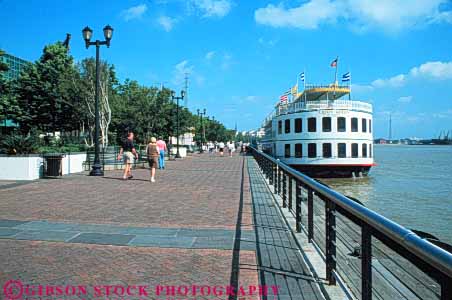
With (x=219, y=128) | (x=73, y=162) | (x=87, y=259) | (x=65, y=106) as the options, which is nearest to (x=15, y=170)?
(x=73, y=162)

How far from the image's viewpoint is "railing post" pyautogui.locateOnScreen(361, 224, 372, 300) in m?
3.10

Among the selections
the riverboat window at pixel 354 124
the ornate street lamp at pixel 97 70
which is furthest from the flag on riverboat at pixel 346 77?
the ornate street lamp at pixel 97 70

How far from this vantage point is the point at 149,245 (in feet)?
19.5

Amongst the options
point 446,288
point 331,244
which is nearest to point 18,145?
point 331,244

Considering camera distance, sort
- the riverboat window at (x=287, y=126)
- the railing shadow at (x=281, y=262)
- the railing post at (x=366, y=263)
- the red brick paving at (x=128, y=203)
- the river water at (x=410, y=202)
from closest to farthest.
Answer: the railing post at (x=366, y=263) → the railing shadow at (x=281, y=262) → the red brick paving at (x=128, y=203) → the river water at (x=410, y=202) → the riverboat window at (x=287, y=126)

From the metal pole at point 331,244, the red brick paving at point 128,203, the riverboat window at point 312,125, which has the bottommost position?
the red brick paving at point 128,203

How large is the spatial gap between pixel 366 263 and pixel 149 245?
3578 mm

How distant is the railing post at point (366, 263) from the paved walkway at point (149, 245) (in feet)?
3.03

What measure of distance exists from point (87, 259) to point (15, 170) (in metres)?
12.0

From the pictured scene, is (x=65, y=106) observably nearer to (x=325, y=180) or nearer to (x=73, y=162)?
(x=73, y=162)

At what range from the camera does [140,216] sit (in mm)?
8227

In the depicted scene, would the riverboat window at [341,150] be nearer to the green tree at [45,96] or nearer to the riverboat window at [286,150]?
the riverboat window at [286,150]

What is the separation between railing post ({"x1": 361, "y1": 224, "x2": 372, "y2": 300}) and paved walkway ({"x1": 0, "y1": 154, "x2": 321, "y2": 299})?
92cm

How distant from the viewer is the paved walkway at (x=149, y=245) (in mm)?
4438
